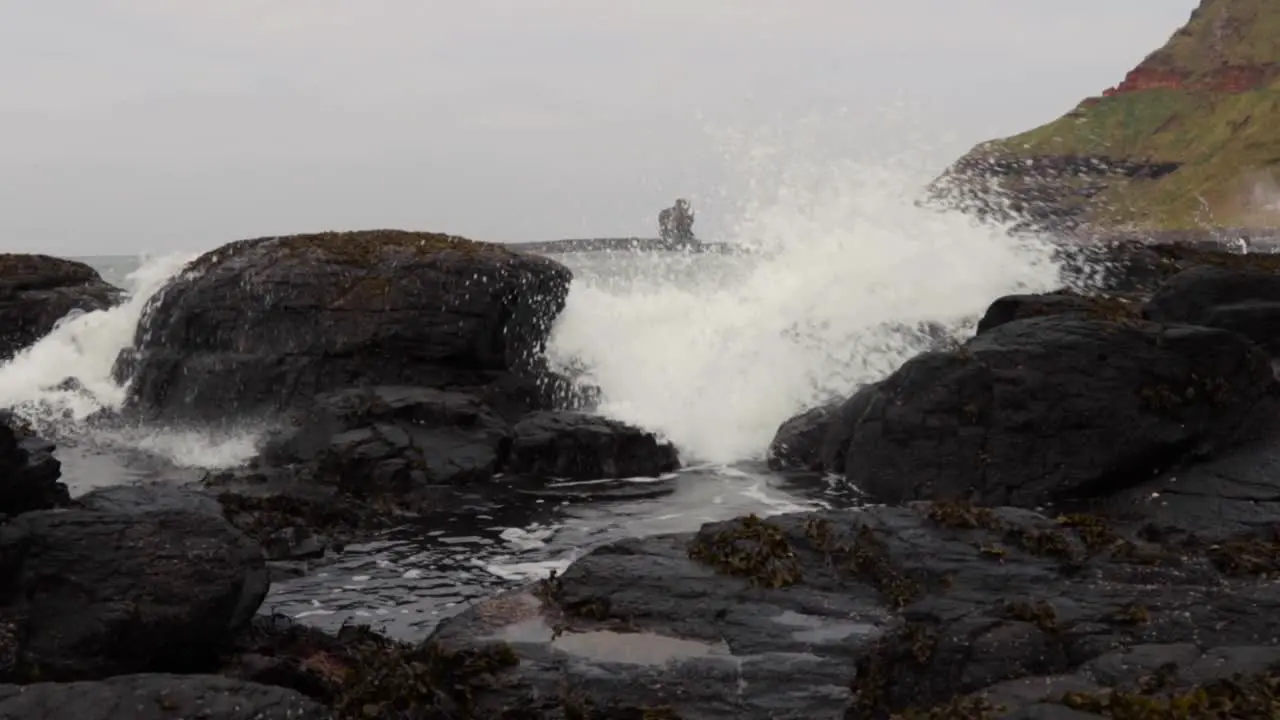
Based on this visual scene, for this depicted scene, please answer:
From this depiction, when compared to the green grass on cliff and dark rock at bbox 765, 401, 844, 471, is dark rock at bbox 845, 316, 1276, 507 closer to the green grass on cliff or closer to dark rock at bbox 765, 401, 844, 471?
dark rock at bbox 765, 401, 844, 471

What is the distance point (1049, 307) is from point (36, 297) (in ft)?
105

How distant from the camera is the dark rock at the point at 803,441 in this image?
819 inches

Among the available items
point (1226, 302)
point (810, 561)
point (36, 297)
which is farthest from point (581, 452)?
point (36, 297)

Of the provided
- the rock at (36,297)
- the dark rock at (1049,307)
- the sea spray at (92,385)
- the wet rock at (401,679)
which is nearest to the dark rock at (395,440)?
the sea spray at (92,385)

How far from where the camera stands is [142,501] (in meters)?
11.3

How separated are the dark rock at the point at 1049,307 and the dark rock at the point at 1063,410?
243cm

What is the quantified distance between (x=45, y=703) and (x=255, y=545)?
4134mm

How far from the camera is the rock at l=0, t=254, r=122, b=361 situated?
3419 centimetres

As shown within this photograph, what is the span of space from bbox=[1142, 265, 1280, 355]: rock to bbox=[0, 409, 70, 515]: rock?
54.9 ft

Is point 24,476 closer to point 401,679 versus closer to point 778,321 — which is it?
point 401,679

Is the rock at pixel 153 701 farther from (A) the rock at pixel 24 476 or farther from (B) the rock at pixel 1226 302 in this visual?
(B) the rock at pixel 1226 302

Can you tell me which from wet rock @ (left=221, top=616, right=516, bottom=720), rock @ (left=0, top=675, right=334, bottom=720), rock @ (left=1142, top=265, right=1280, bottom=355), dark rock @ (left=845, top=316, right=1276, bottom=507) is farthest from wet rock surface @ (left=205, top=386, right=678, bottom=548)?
rock @ (left=1142, top=265, right=1280, bottom=355)

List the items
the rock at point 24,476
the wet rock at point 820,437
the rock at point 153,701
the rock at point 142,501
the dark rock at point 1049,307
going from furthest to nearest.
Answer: the wet rock at point 820,437, the dark rock at point 1049,307, the rock at point 24,476, the rock at point 142,501, the rock at point 153,701

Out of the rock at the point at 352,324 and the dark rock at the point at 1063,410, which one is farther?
the rock at the point at 352,324
